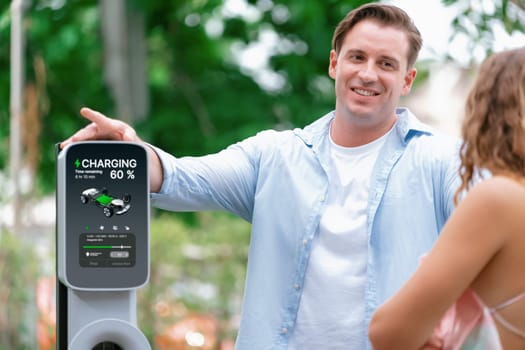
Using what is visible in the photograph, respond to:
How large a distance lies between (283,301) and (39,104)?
308 inches

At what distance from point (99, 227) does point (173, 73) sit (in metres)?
8.37

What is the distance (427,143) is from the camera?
3225mm

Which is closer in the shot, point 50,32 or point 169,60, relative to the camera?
point 50,32

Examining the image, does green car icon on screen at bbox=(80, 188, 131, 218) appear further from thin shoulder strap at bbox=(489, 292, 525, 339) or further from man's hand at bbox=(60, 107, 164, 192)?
thin shoulder strap at bbox=(489, 292, 525, 339)

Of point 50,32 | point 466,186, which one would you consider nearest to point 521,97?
point 466,186

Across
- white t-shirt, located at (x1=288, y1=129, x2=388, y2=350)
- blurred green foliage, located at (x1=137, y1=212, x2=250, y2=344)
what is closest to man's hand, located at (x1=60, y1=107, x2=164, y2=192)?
white t-shirt, located at (x1=288, y1=129, x2=388, y2=350)

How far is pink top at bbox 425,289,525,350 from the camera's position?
7.01 feet

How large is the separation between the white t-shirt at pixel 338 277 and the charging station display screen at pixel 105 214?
1.66ft

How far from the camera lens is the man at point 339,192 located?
3.08 m

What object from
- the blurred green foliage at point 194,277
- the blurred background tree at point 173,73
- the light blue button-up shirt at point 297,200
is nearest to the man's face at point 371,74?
the light blue button-up shirt at point 297,200

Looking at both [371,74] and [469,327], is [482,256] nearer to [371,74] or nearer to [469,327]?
[469,327]

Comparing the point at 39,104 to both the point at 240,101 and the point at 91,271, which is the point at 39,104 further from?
the point at 91,271

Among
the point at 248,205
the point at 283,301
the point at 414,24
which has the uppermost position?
the point at 414,24

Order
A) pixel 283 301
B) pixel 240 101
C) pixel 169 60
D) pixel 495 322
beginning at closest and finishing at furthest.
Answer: pixel 495 322, pixel 283 301, pixel 240 101, pixel 169 60
